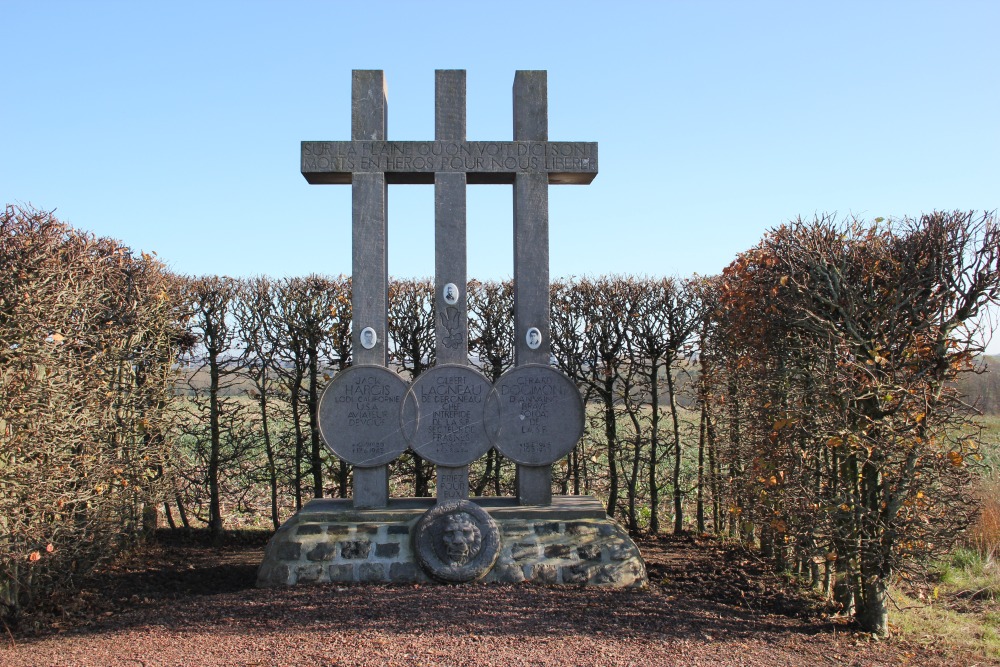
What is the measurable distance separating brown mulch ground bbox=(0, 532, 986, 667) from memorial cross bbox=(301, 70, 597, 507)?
1.27 metres

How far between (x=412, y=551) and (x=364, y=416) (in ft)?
3.92

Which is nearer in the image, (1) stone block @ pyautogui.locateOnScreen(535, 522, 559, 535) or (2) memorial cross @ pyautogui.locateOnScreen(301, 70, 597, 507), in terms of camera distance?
(1) stone block @ pyautogui.locateOnScreen(535, 522, 559, 535)

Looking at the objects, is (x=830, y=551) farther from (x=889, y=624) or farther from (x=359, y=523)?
(x=359, y=523)

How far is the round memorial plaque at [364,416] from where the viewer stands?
6586 mm

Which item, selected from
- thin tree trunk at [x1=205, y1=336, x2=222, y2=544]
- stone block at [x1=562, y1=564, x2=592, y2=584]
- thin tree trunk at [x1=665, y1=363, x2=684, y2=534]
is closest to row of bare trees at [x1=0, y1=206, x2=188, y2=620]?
thin tree trunk at [x1=205, y1=336, x2=222, y2=544]

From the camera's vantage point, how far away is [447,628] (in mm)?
4961

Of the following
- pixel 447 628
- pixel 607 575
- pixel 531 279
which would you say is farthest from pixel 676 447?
pixel 447 628

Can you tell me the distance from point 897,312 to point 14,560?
6.26 meters

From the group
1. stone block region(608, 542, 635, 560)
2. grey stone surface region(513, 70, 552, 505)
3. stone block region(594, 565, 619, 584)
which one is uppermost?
grey stone surface region(513, 70, 552, 505)

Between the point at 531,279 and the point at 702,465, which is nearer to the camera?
the point at 531,279

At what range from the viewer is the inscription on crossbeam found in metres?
6.67

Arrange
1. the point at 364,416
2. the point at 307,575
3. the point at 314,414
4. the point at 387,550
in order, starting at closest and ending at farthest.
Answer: the point at 307,575, the point at 387,550, the point at 364,416, the point at 314,414

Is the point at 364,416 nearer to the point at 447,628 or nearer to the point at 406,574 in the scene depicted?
the point at 406,574

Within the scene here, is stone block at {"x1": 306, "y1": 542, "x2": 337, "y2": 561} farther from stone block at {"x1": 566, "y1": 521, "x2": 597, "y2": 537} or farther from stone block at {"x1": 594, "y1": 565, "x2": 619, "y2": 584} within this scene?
stone block at {"x1": 594, "y1": 565, "x2": 619, "y2": 584}
